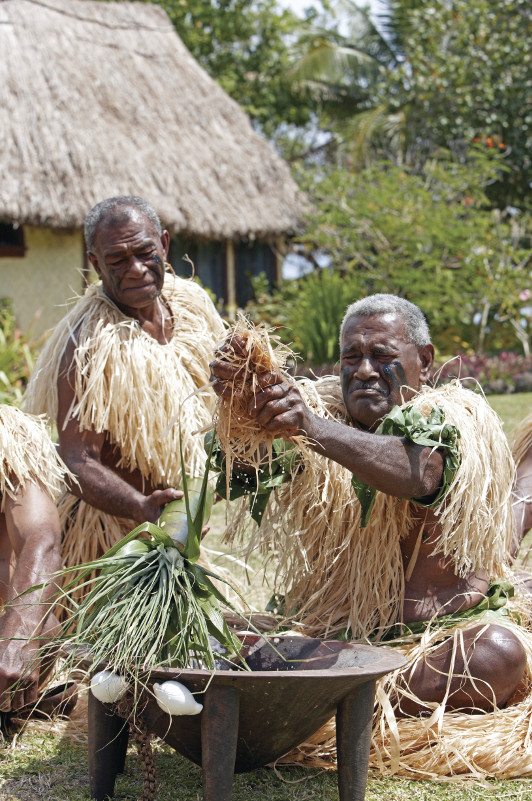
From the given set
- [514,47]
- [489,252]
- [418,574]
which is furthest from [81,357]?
[514,47]

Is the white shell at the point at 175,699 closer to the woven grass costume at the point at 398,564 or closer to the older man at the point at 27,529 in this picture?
the woven grass costume at the point at 398,564

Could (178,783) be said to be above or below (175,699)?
below

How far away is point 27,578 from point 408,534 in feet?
3.92

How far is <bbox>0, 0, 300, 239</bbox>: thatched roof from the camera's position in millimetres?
Answer: 9664

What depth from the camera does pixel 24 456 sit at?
3047 mm

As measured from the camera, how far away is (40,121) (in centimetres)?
996

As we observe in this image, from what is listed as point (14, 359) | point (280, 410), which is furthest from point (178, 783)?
point (14, 359)

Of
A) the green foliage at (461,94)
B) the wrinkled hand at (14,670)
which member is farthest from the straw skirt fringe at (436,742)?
the green foliage at (461,94)

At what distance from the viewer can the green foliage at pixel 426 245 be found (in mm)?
10594

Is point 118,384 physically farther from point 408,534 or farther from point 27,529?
point 408,534

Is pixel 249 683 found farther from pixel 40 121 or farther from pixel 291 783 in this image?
pixel 40 121

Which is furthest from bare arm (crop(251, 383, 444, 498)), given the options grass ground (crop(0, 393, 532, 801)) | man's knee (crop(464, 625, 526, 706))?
grass ground (crop(0, 393, 532, 801))

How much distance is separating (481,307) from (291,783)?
9.41 meters

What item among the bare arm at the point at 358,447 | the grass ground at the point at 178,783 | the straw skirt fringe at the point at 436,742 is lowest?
the grass ground at the point at 178,783
